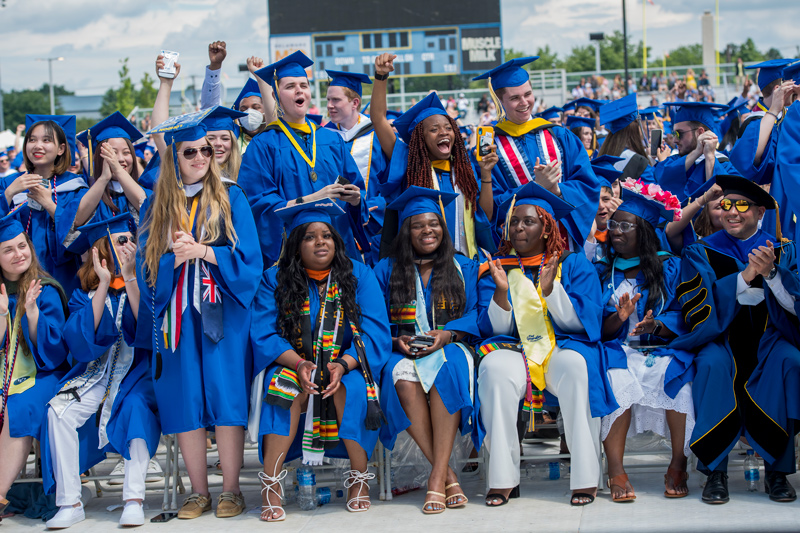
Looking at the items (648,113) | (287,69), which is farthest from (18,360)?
(648,113)

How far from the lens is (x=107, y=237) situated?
5340 millimetres

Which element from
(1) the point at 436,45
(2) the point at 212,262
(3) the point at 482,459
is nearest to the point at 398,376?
(3) the point at 482,459

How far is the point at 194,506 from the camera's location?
16.0 feet

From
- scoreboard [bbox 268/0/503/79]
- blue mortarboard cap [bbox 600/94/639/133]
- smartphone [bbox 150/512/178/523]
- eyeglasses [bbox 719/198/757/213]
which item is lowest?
smartphone [bbox 150/512/178/523]

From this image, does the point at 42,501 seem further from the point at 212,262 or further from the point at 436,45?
the point at 436,45

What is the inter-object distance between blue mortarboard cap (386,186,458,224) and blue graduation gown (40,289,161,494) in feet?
5.79

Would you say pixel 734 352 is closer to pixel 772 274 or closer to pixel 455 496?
pixel 772 274

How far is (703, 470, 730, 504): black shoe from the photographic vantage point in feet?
15.1

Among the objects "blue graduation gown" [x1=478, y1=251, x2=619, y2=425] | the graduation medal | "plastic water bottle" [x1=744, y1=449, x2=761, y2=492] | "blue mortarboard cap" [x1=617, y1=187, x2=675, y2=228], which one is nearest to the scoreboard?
the graduation medal

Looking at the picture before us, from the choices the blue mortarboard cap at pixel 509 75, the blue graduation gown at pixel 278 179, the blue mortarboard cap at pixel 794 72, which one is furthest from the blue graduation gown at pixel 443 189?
the blue mortarboard cap at pixel 794 72

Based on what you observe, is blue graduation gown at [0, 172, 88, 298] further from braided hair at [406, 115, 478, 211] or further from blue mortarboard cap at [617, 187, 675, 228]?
blue mortarboard cap at [617, 187, 675, 228]

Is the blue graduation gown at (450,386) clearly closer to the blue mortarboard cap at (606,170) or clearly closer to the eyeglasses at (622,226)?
the eyeglasses at (622,226)

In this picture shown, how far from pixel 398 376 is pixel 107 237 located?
6.71ft

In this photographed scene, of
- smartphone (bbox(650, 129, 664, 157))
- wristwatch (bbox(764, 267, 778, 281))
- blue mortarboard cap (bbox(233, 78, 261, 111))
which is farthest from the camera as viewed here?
smartphone (bbox(650, 129, 664, 157))
